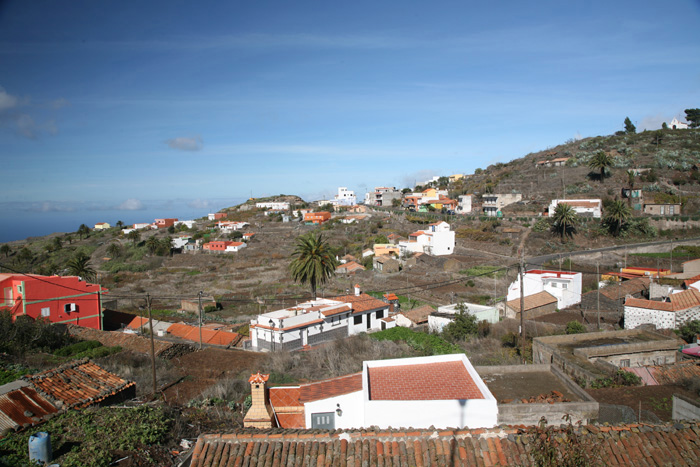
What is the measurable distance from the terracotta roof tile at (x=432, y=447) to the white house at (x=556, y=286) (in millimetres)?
23197

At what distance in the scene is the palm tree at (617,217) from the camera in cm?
4853

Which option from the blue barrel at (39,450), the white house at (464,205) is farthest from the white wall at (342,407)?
the white house at (464,205)

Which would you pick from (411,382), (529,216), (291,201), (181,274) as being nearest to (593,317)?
(411,382)

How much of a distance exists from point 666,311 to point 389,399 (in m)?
19.5

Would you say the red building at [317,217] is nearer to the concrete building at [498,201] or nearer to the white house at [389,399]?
the concrete building at [498,201]

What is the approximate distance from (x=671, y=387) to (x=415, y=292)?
26196 mm

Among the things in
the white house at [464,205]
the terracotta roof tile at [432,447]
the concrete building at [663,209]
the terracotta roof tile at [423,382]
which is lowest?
the terracotta roof tile at [423,382]

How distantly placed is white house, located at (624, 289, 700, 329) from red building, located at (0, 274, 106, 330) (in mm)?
32096

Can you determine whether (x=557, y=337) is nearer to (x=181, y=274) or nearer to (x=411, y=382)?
(x=411, y=382)

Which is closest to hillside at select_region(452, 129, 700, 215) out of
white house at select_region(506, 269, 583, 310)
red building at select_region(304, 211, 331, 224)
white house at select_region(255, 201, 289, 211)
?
red building at select_region(304, 211, 331, 224)

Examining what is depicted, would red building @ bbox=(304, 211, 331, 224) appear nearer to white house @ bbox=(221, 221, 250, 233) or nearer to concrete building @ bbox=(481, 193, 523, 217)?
white house @ bbox=(221, 221, 250, 233)

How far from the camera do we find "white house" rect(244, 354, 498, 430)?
850cm

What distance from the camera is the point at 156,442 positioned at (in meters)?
7.71

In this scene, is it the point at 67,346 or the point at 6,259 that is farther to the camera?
the point at 6,259
